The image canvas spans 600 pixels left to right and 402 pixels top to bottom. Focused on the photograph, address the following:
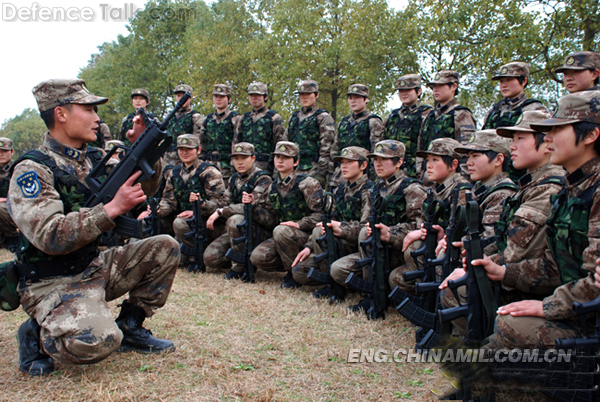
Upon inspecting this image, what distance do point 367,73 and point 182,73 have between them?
13134 millimetres

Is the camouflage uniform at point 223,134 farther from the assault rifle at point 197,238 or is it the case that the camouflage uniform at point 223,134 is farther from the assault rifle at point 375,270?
the assault rifle at point 375,270

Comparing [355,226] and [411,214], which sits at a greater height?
[411,214]

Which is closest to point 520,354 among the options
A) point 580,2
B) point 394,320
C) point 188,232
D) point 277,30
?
point 394,320

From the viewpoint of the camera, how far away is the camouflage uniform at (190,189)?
26.3ft

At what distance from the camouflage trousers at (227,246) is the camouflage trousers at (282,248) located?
13.5 inches

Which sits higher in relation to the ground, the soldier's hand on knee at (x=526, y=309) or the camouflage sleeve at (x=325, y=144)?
the camouflage sleeve at (x=325, y=144)

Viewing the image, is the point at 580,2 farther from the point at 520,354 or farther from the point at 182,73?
the point at 182,73

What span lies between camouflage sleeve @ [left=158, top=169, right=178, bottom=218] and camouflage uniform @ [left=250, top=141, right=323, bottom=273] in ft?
6.60

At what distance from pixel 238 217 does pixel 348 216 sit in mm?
1868

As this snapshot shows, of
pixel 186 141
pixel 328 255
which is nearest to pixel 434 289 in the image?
pixel 328 255

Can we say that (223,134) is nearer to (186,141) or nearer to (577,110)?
(186,141)

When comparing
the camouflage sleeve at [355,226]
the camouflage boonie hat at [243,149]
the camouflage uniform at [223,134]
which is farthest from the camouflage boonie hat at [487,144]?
the camouflage uniform at [223,134]

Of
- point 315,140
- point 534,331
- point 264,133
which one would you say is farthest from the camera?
point 264,133

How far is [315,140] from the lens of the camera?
9.09 meters
